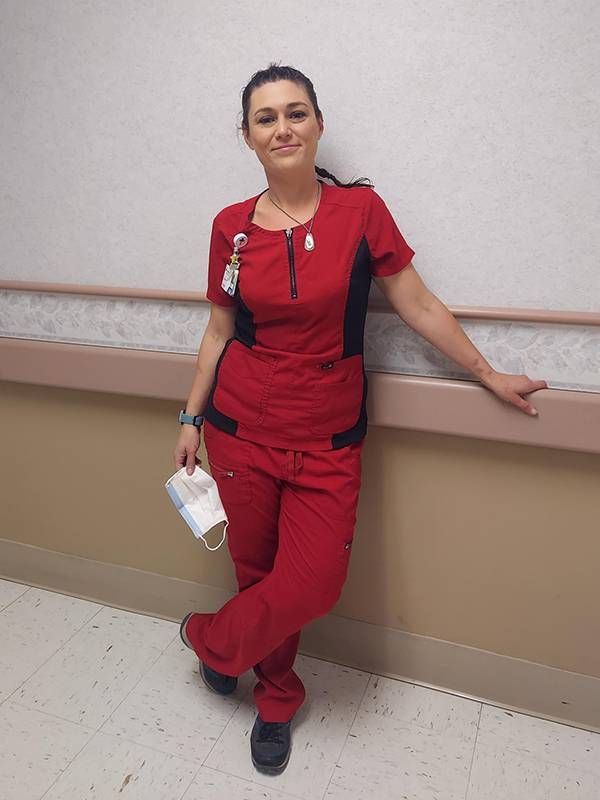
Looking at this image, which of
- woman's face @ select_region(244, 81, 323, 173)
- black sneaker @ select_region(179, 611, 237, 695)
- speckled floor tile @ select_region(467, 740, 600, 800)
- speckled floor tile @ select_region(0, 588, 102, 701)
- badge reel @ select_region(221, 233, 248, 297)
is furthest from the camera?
speckled floor tile @ select_region(0, 588, 102, 701)

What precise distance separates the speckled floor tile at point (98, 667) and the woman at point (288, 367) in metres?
0.38

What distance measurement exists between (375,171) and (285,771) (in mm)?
1407

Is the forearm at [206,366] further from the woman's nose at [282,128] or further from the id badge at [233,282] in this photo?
the woman's nose at [282,128]

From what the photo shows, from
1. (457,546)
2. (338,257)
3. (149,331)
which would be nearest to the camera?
(338,257)

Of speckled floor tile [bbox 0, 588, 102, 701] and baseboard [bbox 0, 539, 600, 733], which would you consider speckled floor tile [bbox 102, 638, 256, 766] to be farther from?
speckled floor tile [bbox 0, 588, 102, 701]

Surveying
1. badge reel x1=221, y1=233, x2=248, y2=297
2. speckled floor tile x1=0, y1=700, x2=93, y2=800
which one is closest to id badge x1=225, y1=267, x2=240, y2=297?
badge reel x1=221, y1=233, x2=248, y2=297

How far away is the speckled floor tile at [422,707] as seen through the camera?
5.50 ft

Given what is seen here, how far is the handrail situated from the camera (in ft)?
4.50

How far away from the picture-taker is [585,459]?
4.83 ft

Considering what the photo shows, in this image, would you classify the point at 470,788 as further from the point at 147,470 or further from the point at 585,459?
the point at 147,470

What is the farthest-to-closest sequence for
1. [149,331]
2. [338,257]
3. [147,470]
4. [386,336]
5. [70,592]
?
[70,592]
[147,470]
[149,331]
[386,336]
[338,257]

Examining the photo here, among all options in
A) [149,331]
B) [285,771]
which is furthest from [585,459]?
[149,331]

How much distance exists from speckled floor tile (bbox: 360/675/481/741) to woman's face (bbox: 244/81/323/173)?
136cm

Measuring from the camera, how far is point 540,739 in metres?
1.64
